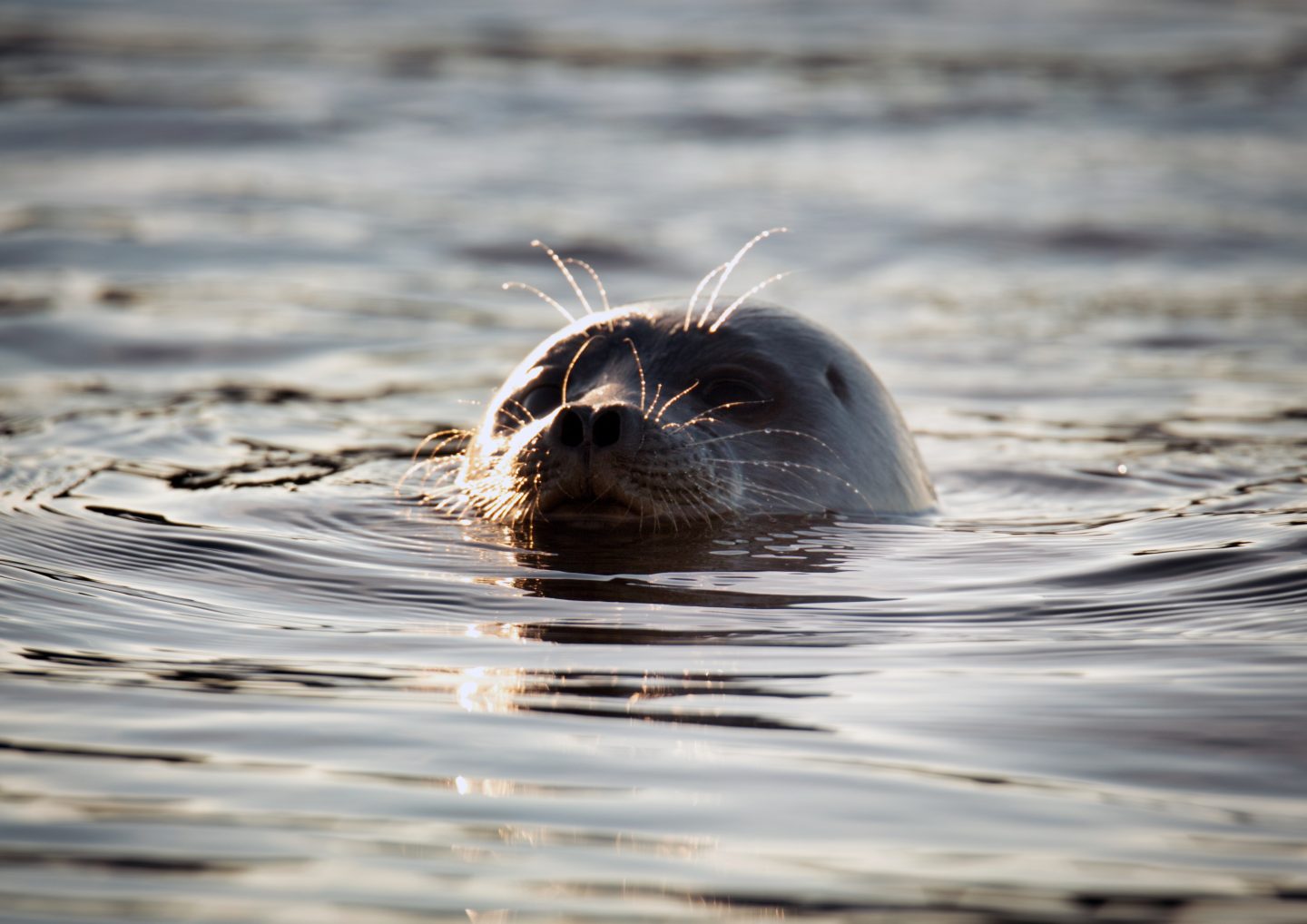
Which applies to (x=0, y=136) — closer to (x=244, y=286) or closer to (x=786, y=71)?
(x=244, y=286)

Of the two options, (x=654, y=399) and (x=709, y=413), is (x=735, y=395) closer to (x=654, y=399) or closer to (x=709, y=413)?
(x=709, y=413)

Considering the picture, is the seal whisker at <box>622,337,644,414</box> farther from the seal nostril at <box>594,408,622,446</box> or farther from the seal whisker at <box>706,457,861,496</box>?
the seal nostril at <box>594,408,622,446</box>

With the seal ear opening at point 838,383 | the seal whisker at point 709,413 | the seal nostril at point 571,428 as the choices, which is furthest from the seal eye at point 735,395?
the seal nostril at point 571,428

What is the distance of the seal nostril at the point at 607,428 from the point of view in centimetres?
447

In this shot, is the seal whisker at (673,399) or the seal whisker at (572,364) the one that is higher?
the seal whisker at (572,364)

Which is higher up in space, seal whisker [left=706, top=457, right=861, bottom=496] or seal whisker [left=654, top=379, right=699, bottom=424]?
seal whisker [left=654, top=379, right=699, bottom=424]

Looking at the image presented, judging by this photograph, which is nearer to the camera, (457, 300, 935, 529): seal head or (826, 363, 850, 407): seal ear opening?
(457, 300, 935, 529): seal head

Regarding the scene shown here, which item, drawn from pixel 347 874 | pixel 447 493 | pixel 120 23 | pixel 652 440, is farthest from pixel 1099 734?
pixel 120 23

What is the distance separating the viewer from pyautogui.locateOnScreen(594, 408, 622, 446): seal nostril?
4.47m

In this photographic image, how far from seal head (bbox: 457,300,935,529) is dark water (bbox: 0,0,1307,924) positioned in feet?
0.51

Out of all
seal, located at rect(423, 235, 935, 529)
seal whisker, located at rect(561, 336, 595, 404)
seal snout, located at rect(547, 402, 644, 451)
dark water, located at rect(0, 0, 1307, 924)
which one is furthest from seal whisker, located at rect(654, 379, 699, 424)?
dark water, located at rect(0, 0, 1307, 924)

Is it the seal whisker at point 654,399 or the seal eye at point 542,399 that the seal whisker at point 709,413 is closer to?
the seal whisker at point 654,399

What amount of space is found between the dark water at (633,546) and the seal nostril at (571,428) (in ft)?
0.91

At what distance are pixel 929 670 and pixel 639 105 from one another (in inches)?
499
